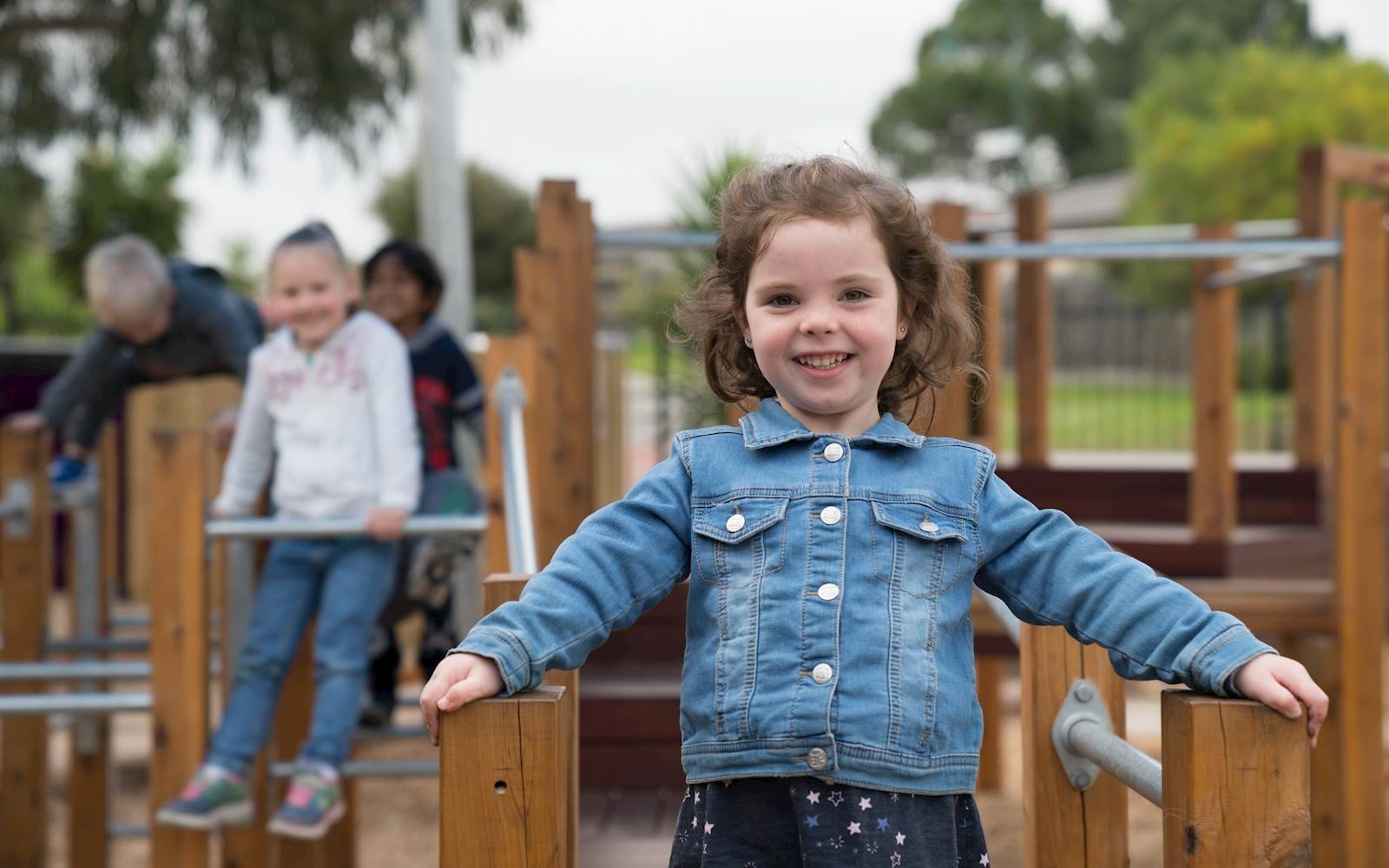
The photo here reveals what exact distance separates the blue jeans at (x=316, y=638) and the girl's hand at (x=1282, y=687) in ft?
7.89

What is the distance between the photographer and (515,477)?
2.93 metres

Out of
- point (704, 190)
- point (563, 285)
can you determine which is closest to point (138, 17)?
point (704, 190)

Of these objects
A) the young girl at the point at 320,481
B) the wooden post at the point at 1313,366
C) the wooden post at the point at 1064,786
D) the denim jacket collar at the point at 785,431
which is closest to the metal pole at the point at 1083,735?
the wooden post at the point at 1064,786

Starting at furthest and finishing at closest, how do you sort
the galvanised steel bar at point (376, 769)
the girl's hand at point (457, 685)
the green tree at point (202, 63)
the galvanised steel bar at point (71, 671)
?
the green tree at point (202, 63), the galvanised steel bar at point (71, 671), the galvanised steel bar at point (376, 769), the girl's hand at point (457, 685)

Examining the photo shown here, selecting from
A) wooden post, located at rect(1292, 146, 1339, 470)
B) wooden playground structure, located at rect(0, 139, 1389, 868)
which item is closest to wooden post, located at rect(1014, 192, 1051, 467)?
wooden playground structure, located at rect(0, 139, 1389, 868)

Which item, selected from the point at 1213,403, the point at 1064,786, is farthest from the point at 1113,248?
the point at 1064,786

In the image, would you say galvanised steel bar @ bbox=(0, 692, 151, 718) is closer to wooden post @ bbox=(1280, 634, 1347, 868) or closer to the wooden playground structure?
the wooden playground structure

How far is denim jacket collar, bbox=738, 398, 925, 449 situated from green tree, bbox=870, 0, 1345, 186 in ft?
115

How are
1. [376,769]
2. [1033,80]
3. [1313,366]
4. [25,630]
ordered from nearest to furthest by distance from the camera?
1. [376,769]
2. [25,630]
3. [1313,366]
4. [1033,80]

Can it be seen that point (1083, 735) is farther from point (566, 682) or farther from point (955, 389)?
point (955, 389)

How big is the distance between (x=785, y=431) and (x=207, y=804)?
2.12 m

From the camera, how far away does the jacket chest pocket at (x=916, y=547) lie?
172cm

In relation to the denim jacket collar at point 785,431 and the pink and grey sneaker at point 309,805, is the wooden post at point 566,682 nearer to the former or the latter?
the denim jacket collar at point 785,431

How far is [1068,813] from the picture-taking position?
2.05m
